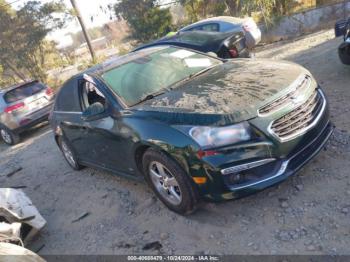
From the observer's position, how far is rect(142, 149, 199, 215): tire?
3514mm

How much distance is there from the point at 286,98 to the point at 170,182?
54.3 inches

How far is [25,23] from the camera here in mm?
19828

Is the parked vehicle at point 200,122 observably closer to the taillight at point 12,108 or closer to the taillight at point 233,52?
the taillight at point 233,52

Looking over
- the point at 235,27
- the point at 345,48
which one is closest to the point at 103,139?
the point at 345,48

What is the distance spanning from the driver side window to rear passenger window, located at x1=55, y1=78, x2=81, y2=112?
13 cm

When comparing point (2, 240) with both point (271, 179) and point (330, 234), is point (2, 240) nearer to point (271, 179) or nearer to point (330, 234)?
point (271, 179)

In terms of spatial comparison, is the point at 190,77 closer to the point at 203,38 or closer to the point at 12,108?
the point at 203,38

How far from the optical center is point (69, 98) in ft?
17.3

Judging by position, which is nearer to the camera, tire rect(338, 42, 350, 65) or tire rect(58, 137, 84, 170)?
tire rect(58, 137, 84, 170)

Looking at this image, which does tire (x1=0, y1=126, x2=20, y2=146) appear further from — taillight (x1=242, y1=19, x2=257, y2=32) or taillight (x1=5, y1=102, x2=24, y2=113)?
taillight (x1=242, y1=19, x2=257, y2=32)

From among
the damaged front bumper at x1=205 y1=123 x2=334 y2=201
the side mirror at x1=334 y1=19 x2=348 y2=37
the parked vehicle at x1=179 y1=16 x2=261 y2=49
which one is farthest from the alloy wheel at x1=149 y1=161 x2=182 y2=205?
the parked vehicle at x1=179 y1=16 x2=261 y2=49

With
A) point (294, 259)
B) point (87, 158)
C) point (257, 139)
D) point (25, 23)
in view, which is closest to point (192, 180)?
point (257, 139)

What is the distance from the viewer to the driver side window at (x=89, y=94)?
4.59 m

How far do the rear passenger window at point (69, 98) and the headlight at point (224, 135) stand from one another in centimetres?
237
